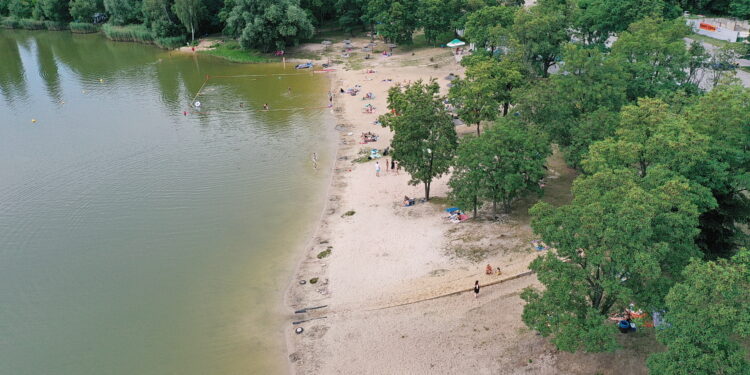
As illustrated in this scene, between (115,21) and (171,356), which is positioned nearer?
(171,356)

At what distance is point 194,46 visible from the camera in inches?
3688

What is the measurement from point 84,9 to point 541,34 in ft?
297

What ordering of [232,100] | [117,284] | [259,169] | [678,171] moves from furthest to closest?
[232,100]
[259,169]
[117,284]
[678,171]

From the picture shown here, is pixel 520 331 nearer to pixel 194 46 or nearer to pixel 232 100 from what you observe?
pixel 232 100

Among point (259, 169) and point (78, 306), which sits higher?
point (259, 169)

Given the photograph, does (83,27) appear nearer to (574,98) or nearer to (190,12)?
(190,12)

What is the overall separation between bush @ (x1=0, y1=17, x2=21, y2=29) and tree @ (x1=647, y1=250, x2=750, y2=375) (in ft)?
433

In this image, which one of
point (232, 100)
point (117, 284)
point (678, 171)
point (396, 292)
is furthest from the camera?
point (232, 100)

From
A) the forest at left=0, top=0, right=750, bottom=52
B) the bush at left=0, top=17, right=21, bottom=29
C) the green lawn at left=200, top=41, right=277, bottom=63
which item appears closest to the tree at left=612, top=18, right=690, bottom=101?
the forest at left=0, top=0, right=750, bottom=52

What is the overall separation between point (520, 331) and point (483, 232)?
9964 millimetres

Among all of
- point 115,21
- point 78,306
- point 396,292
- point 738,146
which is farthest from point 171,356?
point 115,21

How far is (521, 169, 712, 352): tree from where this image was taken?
23.8 m

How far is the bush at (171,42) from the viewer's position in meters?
94.2

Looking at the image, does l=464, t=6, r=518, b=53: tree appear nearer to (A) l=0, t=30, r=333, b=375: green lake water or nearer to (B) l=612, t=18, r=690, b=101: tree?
(B) l=612, t=18, r=690, b=101: tree
